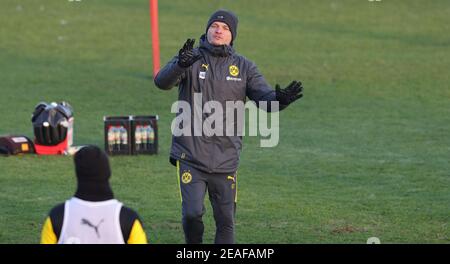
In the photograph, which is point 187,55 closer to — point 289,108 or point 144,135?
point 144,135

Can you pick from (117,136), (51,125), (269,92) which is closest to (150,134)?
(117,136)

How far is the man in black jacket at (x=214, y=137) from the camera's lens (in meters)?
9.27

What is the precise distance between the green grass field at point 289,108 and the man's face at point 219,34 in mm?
2303

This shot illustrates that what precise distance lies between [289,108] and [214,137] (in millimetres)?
10614

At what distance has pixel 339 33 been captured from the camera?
28156 mm

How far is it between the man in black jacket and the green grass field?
1508mm

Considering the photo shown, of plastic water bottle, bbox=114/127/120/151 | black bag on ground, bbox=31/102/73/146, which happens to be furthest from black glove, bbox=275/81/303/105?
black bag on ground, bbox=31/102/73/146

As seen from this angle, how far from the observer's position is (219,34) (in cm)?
930

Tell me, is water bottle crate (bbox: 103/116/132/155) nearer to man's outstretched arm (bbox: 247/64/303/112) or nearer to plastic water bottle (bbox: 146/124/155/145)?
plastic water bottle (bbox: 146/124/155/145)

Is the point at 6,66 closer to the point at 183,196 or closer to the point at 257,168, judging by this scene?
the point at 257,168

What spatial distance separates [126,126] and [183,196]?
239 inches

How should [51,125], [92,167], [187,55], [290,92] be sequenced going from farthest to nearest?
1. [51,125]
2. [290,92]
3. [187,55]
4. [92,167]

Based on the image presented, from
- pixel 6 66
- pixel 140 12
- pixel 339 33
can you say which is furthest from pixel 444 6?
pixel 6 66

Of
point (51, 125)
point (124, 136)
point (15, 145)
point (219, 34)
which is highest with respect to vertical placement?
point (219, 34)
